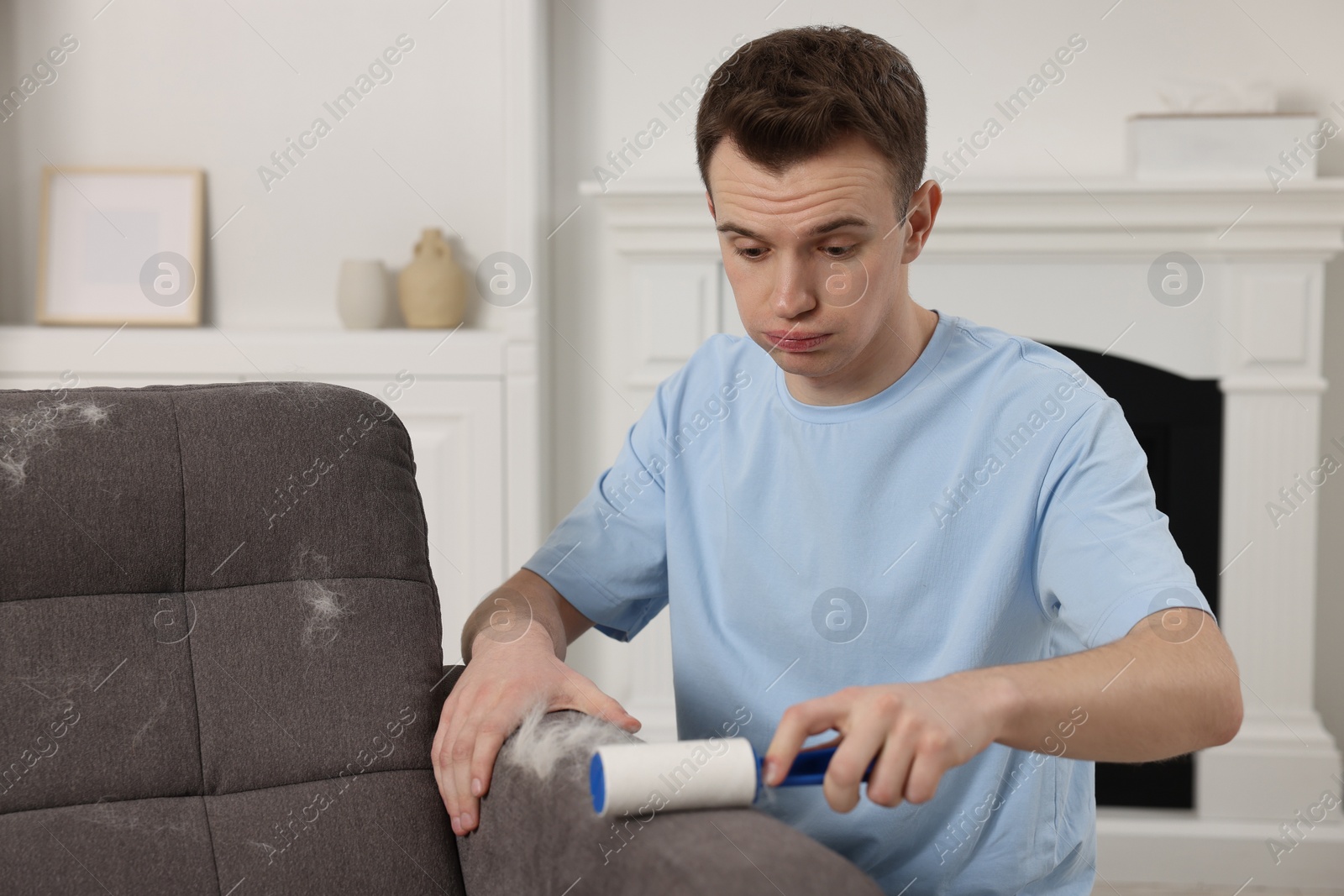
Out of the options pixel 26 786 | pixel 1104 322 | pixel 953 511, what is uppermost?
pixel 1104 322

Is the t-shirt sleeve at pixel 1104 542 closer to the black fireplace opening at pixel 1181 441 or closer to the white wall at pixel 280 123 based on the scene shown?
the black fireplace opening at pixel 1181 441

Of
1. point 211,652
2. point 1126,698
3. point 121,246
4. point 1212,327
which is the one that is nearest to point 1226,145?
point 1212,327

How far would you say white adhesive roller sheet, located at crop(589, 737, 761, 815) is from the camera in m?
0.82

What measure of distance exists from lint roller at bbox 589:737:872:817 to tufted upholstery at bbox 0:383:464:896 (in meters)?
0.35

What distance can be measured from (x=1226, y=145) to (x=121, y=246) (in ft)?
7.84

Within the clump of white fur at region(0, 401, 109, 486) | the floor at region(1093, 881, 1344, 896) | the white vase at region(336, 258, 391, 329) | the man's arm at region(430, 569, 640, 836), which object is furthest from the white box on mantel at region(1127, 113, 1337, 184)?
the clump of white fur at region(0, 401, 109, 486)

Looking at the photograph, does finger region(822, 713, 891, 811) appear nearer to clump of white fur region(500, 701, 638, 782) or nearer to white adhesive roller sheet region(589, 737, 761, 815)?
white adhesive roller sheet region(589, 737, 761, 815)

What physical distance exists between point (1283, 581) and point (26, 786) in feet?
7.51

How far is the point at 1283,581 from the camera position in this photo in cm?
238

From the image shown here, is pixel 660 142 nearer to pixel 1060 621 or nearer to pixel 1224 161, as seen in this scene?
pixel 1224 161

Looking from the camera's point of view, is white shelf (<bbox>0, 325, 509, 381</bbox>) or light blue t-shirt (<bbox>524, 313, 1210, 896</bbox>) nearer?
light blue t-shirt (<bbox>524, 313, 1210, 896</bbox>)

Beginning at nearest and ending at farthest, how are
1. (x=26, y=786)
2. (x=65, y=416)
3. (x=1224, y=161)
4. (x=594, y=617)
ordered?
(x=26, y=786) < (x=65, y=416) < (x=594, y=617) < (x=1224, y=161)

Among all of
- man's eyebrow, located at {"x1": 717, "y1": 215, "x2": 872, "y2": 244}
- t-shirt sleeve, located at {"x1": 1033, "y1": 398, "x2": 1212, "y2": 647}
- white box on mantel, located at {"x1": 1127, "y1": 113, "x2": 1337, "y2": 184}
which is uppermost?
white box on mantel, located at {"x1": 1127, "y1": 113, "x2": 1337, "y2": 184}

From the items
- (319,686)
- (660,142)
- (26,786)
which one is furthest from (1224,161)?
(26,786)
